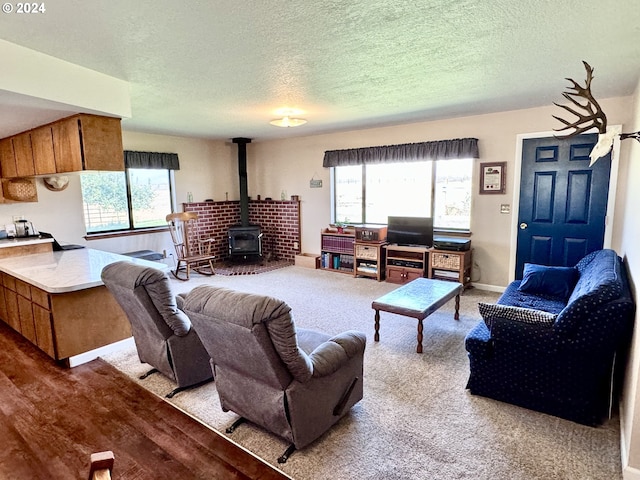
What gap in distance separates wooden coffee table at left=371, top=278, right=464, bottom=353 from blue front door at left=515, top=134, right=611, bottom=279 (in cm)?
153

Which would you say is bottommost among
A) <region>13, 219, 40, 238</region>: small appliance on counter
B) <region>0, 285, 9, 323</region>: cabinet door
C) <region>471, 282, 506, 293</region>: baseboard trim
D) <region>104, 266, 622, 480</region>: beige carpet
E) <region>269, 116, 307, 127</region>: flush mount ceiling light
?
<region>104, 266, 622, 480</region>: beige carpet

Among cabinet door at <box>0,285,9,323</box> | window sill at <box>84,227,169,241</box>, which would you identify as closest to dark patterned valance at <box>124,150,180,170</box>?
window sill at <box>84,227,169,241</box>

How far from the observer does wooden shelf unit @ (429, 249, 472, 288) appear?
479cm

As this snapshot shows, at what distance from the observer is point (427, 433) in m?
2.15

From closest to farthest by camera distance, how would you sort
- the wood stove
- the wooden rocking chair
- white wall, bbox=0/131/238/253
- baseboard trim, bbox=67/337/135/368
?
baseboard trim, bbox=67/337/135/368
white wall, bbox=0/131/238/253
the wooden rocking chair
the wood stove

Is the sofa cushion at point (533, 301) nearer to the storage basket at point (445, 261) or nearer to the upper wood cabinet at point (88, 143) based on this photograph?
the storage basket at point (445, 261)

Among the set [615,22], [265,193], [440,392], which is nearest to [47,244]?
[265,193]

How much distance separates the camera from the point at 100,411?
238cm

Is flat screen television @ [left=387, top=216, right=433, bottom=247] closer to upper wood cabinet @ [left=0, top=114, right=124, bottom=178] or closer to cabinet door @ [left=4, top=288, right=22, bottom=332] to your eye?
upper wood cabinet @ [left=0, top=114, right=124, bottom=178]

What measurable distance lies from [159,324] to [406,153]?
13.8 ft

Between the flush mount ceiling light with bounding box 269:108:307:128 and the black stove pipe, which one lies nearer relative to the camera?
the flush mount ceiling light with bounding box 269:108:307:128

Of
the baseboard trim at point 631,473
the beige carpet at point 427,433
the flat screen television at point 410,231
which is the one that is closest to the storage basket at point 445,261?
the flat screen television at point 410,231

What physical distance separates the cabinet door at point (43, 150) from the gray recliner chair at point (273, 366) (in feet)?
7.63

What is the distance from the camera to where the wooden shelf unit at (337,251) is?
6.00m
